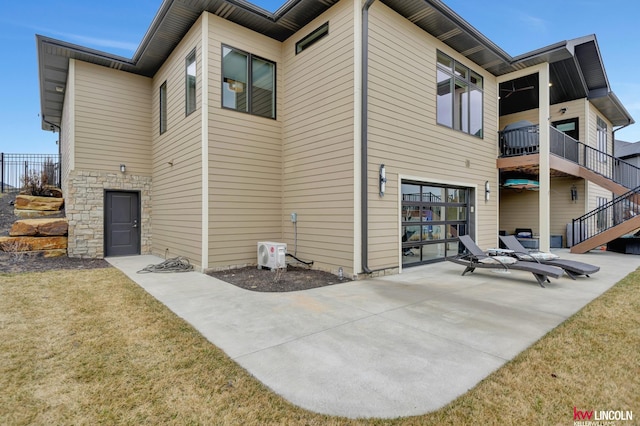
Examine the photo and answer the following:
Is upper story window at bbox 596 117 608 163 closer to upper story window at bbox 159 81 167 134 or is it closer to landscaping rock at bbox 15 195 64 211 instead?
upper story window at bbox 159 81 167 134

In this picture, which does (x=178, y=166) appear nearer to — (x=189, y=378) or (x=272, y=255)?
(x=272, y=255)

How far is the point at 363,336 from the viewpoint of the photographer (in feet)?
11.1

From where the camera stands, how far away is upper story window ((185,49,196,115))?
7.49 meters

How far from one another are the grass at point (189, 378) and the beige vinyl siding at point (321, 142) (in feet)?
11.8

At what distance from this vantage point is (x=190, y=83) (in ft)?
25.1

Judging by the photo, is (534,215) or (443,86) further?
(534,215)

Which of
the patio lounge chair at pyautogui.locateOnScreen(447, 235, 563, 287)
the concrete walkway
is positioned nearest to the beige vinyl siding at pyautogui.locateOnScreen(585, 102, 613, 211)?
the concrete walkway

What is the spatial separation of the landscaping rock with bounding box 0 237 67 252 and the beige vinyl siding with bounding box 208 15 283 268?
514 cm

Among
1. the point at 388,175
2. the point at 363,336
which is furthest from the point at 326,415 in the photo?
the point at 388,175

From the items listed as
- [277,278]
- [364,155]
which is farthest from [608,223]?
[277,278]

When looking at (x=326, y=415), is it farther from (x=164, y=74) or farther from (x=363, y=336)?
(x=164, y=74)

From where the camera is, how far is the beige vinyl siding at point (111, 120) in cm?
902

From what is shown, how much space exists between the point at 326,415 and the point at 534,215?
44.5ft

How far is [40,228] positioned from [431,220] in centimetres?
1047
